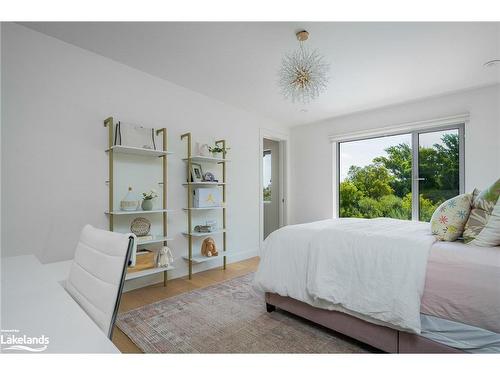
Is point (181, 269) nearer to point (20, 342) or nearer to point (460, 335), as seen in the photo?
point (20, 342)

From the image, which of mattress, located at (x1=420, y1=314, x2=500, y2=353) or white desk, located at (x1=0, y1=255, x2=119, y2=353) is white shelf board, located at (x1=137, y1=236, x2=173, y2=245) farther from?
mattress, located at (x1=420, y1=314, x2=500, y2=353)

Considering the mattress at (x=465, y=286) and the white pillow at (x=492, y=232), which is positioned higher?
the white pillow at (x=492, y=232)

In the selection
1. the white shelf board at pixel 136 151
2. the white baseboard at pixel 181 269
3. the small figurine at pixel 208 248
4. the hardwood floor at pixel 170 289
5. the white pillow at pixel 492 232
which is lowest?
the hardwood floor at pixel 170 289

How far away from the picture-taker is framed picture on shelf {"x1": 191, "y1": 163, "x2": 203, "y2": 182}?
10.3 feet

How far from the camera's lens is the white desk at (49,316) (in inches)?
25.1

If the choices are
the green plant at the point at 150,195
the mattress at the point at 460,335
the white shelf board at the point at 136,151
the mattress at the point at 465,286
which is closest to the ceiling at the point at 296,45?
the white shelf board at the point at 136,151

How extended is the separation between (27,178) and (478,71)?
4.37m

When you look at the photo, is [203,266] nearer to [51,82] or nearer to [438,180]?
[51,82]

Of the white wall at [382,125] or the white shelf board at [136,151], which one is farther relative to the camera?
the white wall at [382,125]

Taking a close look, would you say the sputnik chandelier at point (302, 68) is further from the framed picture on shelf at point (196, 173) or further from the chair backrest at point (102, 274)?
the chair backrest at point (102, 274)

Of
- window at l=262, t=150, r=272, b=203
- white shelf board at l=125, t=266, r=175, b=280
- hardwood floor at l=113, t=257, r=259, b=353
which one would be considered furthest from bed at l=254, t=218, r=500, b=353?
window at l=262, t=150, r=272, b=203

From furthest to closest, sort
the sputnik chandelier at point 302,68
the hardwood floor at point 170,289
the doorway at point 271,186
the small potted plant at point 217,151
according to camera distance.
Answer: the doorway at point 271,186 → the small potted plant at point 217,151 → the sputnik chandelier at point 302,68 → the hardwood floor at point 170,289

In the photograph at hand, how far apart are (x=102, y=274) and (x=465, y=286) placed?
1.62 m

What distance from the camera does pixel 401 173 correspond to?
12.2 ft
